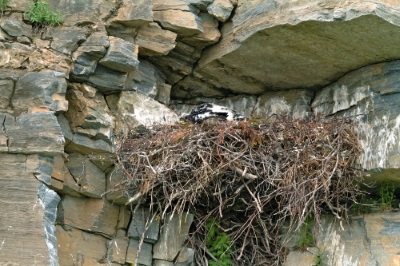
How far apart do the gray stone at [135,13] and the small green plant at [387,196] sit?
315cm

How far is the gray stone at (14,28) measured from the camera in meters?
8.78

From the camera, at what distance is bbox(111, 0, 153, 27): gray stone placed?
9219mm

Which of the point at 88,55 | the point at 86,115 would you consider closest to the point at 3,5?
the point at 88,55

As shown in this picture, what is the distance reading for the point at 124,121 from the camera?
9320 millimetres

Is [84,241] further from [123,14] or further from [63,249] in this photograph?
[123,14]

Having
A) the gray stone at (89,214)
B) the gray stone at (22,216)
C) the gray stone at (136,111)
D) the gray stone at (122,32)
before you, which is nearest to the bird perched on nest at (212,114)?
the gray stone at (136,111)

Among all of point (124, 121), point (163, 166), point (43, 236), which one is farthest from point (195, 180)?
point (43, 236)

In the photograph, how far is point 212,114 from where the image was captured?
974 centimetres

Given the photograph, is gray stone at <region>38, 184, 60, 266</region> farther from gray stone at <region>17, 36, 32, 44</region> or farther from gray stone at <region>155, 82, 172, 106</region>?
gray stone at <region>155, 82, 172, 106</region>

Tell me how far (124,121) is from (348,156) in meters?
2.48

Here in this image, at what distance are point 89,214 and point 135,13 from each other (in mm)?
2268

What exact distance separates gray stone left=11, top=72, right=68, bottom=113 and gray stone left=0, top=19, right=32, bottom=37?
1.84 ft

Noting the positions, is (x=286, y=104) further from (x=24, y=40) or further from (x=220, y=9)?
(x=24, y=40)

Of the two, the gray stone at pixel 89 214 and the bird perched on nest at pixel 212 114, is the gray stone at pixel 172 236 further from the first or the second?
the bird perched on nest at pixel 212 114
